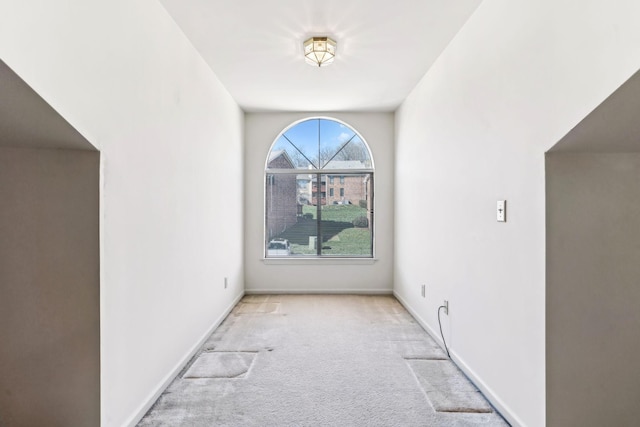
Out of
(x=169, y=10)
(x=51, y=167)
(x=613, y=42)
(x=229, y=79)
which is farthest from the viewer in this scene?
(x=229, y=79)

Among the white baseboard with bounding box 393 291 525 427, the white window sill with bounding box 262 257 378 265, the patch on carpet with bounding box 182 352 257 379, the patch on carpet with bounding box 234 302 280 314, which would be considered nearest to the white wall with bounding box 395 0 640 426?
the white baseboard with bounding box 393 291 525 427

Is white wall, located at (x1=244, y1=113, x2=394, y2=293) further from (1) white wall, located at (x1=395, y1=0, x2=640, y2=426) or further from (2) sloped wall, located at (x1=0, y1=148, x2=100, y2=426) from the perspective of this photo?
(2) sloped wall, located at (x1=0, y1=148, x2=100, y2=426)

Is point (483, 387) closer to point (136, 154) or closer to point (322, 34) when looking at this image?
point (136, 154)

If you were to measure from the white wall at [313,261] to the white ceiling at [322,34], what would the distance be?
2.70 ft

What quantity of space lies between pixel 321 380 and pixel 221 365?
80cm

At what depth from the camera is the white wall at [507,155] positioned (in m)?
1.46

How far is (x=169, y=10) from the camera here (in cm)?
238

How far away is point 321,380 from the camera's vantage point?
2506mm

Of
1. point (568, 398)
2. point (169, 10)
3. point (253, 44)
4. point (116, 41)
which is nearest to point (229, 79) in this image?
point (253, 44)

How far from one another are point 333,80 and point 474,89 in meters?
1.65

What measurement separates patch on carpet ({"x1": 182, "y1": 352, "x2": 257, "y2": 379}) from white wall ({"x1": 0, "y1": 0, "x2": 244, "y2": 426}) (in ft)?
0.43

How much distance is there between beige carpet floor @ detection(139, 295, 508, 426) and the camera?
A: 2.08 metres

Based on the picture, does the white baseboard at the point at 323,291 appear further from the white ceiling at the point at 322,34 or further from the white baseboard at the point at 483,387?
the white ceiling at the point at 322,34

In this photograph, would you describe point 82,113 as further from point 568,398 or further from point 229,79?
point 568,398
